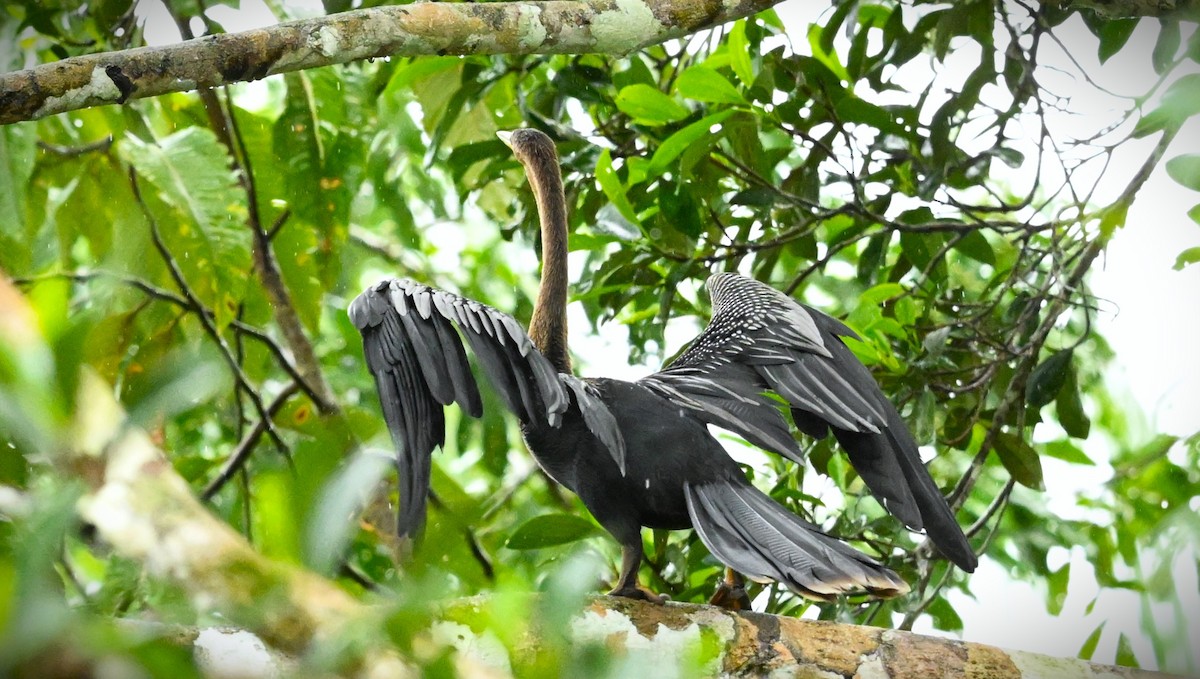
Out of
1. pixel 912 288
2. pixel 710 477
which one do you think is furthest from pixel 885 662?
pixel 912 288

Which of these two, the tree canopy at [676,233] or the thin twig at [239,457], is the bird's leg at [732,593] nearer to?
the tree canopy at [676,233]

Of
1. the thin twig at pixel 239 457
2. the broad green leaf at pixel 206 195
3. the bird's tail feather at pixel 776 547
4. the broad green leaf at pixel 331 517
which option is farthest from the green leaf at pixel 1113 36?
the broad green leaf at pixel 331 517

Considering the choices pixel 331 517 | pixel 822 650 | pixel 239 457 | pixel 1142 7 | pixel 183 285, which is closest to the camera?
pixel 331 517

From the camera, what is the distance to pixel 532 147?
8.55 feet

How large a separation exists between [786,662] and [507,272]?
267cm

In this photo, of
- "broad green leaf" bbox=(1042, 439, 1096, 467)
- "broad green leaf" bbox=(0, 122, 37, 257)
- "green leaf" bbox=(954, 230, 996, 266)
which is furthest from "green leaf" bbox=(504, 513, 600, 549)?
"broad green leaf" bbox=(0, 122, 37, 257)

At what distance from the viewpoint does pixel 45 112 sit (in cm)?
179

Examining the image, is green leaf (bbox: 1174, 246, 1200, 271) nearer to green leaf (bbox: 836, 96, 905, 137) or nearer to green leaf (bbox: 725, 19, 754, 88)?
green leaf (bbox: 836, 96, 905, 137)

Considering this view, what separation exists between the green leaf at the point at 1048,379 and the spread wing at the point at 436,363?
3.65 feet

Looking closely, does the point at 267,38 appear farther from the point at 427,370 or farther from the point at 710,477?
the point at 710,477

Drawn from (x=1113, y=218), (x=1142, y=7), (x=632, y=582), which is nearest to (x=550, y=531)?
(x=632, y=582)

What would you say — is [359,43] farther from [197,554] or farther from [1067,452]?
[1067,452]

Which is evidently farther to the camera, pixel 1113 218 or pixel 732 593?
pixel 1113 218

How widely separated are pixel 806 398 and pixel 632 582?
464 mm
